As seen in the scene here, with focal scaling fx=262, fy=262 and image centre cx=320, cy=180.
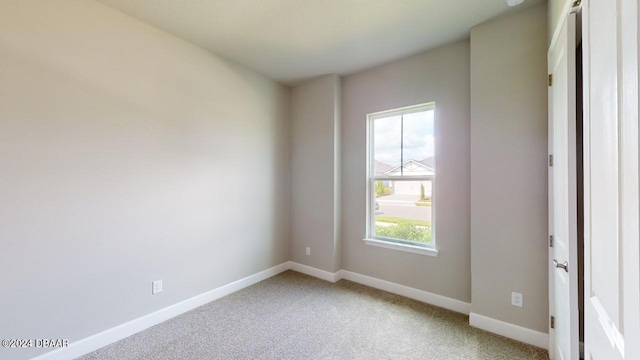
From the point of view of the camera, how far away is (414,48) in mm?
2818

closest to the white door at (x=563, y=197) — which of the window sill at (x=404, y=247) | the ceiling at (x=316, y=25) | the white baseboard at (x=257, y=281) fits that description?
the white baseboard at (x=257, y=281)

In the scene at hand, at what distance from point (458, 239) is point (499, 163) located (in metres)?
0.88

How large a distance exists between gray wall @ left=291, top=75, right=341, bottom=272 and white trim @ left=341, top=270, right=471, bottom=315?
0.30m

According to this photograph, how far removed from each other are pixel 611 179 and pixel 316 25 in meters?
2.37

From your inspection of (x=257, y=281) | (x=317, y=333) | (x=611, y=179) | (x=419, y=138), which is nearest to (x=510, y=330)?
(x=317, y=333)

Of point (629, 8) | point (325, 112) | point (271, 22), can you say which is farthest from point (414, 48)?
point (629, 8)

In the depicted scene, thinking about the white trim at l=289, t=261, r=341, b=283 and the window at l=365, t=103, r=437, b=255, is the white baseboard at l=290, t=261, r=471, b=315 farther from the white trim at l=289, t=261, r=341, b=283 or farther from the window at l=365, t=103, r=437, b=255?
the window at l=365, t=103, r=437, b=255

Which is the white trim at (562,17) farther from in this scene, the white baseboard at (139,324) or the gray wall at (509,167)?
the white baseboard at (139,324)

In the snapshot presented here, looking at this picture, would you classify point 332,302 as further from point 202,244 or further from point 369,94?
point 369,94

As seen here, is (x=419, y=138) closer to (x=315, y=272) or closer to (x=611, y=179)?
(x=315, y=272)

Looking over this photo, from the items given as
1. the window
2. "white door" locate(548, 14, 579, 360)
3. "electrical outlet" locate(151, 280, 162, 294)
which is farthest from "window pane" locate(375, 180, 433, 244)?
"electrical outlet" locate(151, 280, 162, 294)

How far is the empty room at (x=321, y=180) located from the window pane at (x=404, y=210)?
0.03 metres

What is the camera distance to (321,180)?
141 inches

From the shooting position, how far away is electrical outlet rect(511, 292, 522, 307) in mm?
2184
